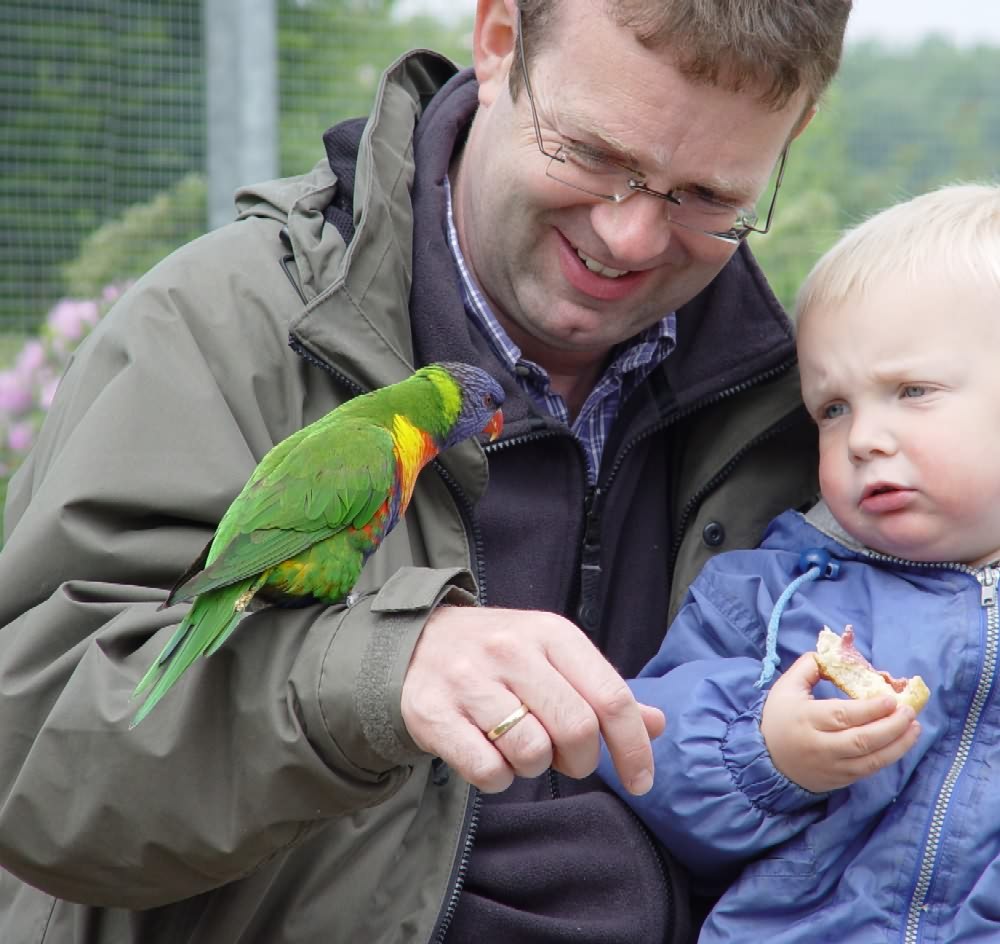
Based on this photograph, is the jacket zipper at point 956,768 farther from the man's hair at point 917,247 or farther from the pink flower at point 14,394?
the pink flower at point 14,394

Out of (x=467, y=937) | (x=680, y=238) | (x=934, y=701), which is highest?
(x=680, y=238)

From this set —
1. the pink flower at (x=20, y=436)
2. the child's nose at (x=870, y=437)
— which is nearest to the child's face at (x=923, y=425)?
the child's nose at (x=870, y=437)

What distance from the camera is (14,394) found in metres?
3.78

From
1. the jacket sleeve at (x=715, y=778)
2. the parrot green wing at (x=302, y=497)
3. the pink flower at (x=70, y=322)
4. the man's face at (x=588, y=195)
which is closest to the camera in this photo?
the parrot green wing at (x=302, y=497)

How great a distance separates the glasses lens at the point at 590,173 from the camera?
1.75 meters

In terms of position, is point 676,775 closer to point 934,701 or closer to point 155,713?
point 934,701

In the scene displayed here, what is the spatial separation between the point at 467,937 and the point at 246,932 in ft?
0.88

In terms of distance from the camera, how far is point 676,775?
161cm

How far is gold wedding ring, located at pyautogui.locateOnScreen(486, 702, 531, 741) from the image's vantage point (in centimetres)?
113

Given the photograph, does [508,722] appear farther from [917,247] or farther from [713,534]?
[917,247]

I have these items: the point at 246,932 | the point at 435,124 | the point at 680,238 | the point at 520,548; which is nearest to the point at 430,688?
the point at 246,932

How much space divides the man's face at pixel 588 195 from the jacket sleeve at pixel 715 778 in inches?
21.2

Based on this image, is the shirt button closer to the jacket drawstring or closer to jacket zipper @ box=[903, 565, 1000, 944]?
the jacket drawstring

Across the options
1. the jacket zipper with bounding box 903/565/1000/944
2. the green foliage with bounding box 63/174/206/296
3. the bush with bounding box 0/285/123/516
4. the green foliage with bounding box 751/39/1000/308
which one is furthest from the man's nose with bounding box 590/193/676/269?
the green foliage with bounding box 751/39/1000/308
